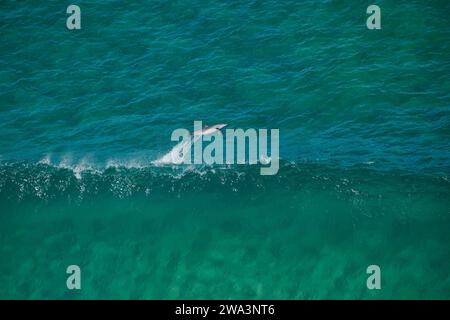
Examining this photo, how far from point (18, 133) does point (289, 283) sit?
85.6ft

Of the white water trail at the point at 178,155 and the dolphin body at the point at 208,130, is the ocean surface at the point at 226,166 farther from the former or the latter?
the dolphin body at the point at 208,130

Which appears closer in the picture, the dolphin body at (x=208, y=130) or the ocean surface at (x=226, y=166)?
the ocean surface at (x=226, y=166)

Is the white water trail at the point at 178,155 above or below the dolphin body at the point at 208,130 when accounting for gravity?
below

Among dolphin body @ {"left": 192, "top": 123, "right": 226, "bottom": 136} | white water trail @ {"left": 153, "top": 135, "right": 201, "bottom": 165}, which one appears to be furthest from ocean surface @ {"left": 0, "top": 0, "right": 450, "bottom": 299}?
dolphin body @ {"left": 192, "top": 123, "right": 226, "bottom": 136}

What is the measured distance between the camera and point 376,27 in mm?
63406

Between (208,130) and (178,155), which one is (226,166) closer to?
(208,130)

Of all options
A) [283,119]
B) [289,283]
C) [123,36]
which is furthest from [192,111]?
[289,283]

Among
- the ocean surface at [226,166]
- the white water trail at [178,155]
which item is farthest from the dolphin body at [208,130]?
the ocean surface at [226,166]

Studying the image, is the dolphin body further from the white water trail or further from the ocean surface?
the ocean surface

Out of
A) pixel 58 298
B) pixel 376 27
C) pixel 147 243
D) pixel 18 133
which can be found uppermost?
pixel 376 27

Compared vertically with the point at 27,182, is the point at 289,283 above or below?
below

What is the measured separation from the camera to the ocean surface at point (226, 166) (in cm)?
4962

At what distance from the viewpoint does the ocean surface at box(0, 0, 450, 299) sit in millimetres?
49625

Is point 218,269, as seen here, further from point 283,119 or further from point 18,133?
point 18,133
